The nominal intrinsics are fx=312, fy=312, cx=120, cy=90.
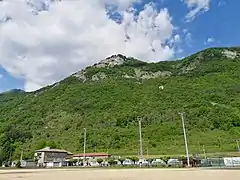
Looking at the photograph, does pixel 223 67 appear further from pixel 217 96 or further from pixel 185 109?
pixel 185 109

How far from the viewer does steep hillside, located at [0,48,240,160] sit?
94188 millimetres

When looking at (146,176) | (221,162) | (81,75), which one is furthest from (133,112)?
(146,176)

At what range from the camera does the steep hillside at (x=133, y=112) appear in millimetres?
94188

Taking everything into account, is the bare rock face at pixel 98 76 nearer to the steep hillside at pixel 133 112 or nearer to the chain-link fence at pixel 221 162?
the steep hillside at pixel 133 112

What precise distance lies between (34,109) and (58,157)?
52472 mm

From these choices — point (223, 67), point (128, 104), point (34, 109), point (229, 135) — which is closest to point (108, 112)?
point (128, 104)

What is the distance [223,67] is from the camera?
14338cm

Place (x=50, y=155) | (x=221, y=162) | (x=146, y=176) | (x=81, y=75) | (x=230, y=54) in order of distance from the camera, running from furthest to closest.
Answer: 1. (x=81, y=75)
2. (x=230, y=54)
3. (x=50, y=155)
4. (x=221, y=162)
5. (x=146, y=176)

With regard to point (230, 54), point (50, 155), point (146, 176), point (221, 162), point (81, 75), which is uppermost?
point (230, 54)

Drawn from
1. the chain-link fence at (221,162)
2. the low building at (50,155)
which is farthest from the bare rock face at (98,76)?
the chain-link fence at (221,162)

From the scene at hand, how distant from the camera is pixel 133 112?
11450 cm

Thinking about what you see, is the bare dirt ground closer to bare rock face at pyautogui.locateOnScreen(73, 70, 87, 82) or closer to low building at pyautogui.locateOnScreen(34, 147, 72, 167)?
low building at pyautogui.locateOnScreen(34, 147, 72, 167)

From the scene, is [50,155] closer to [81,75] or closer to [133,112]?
[133,112]

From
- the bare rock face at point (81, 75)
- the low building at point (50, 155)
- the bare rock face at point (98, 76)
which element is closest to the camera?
the low building at point (50, 155)
